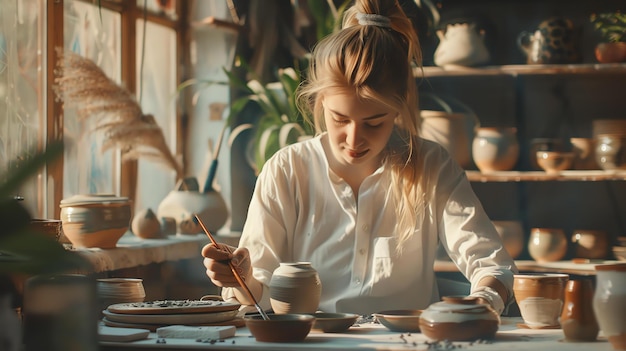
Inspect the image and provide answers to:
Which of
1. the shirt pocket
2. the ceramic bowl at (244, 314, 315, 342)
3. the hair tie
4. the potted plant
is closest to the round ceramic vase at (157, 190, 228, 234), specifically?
the shirt pocket

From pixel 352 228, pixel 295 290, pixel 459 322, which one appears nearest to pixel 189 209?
pixel 352 228

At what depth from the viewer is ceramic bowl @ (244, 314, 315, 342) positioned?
134cm

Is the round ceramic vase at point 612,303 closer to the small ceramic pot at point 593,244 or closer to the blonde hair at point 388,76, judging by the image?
the blonde hair at point 388,76

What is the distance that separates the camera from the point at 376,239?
2160 mm

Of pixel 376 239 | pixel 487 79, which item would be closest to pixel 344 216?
pixel 376 239

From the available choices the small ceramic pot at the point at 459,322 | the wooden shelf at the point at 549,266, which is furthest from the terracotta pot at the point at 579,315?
the wooden shelf at the point at 549,266

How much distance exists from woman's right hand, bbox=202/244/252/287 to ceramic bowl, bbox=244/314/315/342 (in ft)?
1.07

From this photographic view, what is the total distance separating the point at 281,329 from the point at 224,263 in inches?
17.5

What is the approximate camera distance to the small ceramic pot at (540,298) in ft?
5.15

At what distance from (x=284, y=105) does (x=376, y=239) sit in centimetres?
150

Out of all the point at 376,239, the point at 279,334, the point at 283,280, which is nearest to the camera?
the point at 279,334

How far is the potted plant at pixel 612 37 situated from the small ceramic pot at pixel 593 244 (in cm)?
69

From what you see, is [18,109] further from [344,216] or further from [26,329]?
[26,329]

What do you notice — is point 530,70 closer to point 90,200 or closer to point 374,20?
point 374,20
